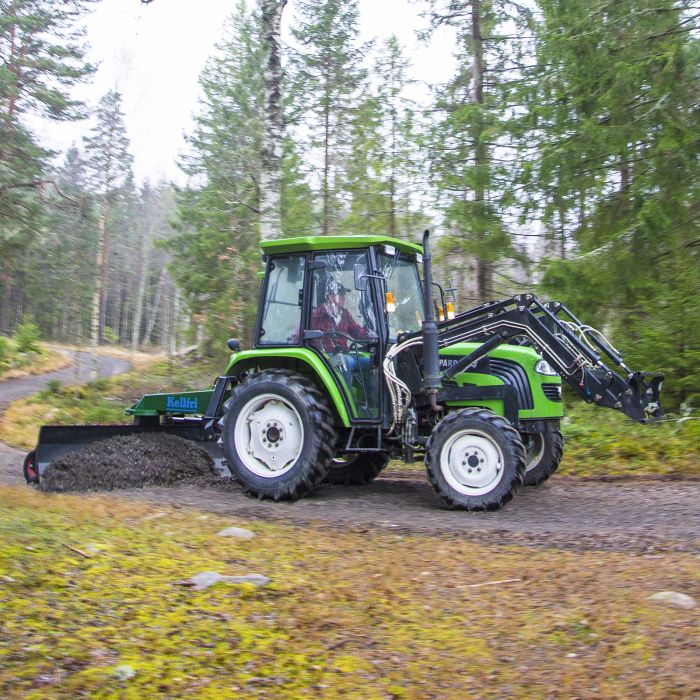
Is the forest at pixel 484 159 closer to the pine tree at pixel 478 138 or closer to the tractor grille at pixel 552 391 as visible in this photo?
the pine tree at pixel 478 138

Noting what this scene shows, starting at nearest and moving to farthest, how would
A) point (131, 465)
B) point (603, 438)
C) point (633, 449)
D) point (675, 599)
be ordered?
1. point (675, 599)
2. point (131, 465)
3. point (633, 449)
4. point (603, 438)

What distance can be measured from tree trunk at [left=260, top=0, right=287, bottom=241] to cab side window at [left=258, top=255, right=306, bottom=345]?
4.24 m

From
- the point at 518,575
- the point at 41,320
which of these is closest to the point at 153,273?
the point at 41,320

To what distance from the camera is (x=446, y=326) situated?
7156 mm

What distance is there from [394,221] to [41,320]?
3757 cm

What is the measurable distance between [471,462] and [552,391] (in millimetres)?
1133

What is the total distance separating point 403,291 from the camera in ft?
25.4

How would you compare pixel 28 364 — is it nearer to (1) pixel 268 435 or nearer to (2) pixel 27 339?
(2) pixel 27 339

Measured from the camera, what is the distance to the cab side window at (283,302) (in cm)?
766

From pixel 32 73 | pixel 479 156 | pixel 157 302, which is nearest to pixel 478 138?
pixel 479 156

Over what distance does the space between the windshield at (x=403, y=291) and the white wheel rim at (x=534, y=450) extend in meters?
1.76

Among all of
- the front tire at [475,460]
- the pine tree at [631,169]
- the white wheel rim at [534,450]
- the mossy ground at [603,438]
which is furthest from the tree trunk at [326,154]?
the front tire at [475,460]

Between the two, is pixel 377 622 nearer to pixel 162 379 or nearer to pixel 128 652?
pixel 128 652

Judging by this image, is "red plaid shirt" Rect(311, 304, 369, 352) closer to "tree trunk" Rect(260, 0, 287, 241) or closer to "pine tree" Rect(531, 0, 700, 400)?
"pine tree" Rect(531, 0, 700, 400)
